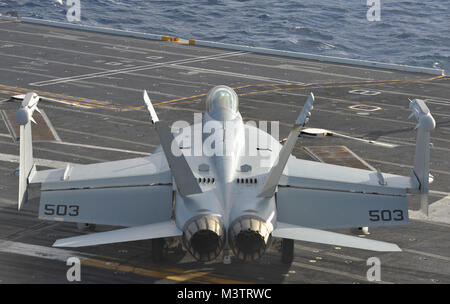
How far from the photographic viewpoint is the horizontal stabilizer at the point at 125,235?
23.2 metres

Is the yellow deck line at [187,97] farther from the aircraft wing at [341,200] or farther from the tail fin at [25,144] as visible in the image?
the aircraft wing at [341,200]

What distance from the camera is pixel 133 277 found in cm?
2730

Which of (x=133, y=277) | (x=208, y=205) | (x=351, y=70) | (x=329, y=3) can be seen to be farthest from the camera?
(x=329, y=3)

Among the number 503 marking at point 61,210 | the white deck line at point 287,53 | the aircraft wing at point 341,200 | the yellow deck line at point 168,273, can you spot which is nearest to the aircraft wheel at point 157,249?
the yellow deck line at point 168,273

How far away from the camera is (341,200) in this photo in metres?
27.7

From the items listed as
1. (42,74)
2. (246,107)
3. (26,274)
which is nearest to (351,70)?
(246,107)

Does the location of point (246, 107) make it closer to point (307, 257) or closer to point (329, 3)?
point (307, 257)

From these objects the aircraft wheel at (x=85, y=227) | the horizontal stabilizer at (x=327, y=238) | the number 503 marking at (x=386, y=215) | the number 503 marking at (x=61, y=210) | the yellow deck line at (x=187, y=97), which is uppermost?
the yellow deck line at (x=187, y=97)

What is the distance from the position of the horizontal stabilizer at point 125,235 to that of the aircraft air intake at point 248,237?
1.55 metres

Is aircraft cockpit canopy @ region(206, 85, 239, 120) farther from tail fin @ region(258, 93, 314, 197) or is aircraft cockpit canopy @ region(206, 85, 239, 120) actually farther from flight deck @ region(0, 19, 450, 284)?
tail fin @ region(258, 93, 314, 197)

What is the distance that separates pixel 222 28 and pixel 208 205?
106m

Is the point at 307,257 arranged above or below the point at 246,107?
below

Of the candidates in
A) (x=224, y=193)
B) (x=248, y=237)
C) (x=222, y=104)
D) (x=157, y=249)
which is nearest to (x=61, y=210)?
(x=157, y=249)

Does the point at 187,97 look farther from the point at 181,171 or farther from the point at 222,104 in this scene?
the point at 181,171
